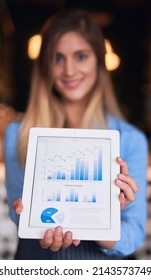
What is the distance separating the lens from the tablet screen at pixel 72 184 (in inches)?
30.7

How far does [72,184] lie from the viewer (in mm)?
805

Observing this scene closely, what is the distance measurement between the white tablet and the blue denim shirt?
0.37 ft

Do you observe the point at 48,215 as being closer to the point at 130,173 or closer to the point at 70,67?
the point at 130,173

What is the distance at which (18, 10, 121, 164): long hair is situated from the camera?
112 cm

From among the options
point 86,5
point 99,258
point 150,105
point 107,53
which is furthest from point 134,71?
point 99,258

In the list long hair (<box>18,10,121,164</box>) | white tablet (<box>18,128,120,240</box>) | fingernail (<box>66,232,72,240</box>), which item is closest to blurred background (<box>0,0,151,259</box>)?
long hair (<box>18,10,121,164</box>)

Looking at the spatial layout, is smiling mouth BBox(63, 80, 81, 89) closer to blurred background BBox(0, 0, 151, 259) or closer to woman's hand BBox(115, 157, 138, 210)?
woman's hand BBox(115, 157, 138, 210)

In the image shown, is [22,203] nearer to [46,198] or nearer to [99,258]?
[46,198]

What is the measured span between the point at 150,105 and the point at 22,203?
374cm

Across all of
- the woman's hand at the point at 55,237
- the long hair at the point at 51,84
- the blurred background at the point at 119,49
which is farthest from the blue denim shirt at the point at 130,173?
the blurred background at the point at 119,49

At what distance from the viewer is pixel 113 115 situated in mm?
1172

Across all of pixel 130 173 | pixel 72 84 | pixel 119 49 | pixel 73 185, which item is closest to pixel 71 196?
pixel 73 185

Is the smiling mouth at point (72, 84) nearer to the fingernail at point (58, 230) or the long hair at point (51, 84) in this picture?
the long hair at point (51, 84)
